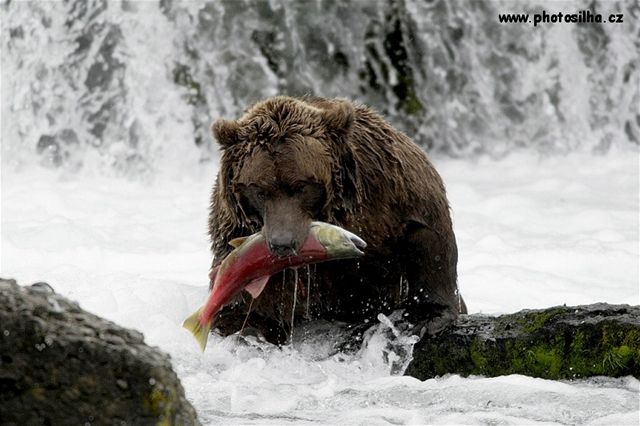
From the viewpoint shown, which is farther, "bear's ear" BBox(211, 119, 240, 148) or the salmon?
"bear's ear" BBox(211, 119, 240, 148)

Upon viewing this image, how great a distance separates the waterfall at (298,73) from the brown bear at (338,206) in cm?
854

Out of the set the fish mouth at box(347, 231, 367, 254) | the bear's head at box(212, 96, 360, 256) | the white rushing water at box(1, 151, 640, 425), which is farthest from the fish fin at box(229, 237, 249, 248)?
the white rushing water at box(1, 151, 640, 425)

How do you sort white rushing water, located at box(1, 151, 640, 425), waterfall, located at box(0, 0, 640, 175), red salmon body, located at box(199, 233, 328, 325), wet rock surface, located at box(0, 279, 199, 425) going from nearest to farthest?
wet rock surface, located at box(0, 279, 199, 425) → white rushing water, located at box(1, 151, 640, 425) → red salmon body, located at box(199, 233, 328, 325) → waterfall, located at box(0, 0, 640, 175)

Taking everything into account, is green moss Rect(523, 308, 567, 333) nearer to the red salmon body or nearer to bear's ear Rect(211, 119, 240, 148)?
the red salmon body

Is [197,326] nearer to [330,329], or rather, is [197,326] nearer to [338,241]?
[338,241]

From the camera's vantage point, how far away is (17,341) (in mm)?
3602

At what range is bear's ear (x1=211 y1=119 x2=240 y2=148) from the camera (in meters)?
6.01

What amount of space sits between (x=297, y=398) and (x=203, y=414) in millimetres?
545

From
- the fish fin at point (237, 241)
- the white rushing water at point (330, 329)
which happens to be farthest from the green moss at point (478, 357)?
the fish fin at point (237, 241)

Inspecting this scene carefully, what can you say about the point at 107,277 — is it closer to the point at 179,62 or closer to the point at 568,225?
the point at 568,225

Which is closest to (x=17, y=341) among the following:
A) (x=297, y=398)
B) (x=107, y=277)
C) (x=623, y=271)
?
(x=297, y=398)

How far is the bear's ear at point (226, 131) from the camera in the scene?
601 centimetres

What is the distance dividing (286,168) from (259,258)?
0.44m

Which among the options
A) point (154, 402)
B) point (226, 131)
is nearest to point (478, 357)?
point (226, 131)
